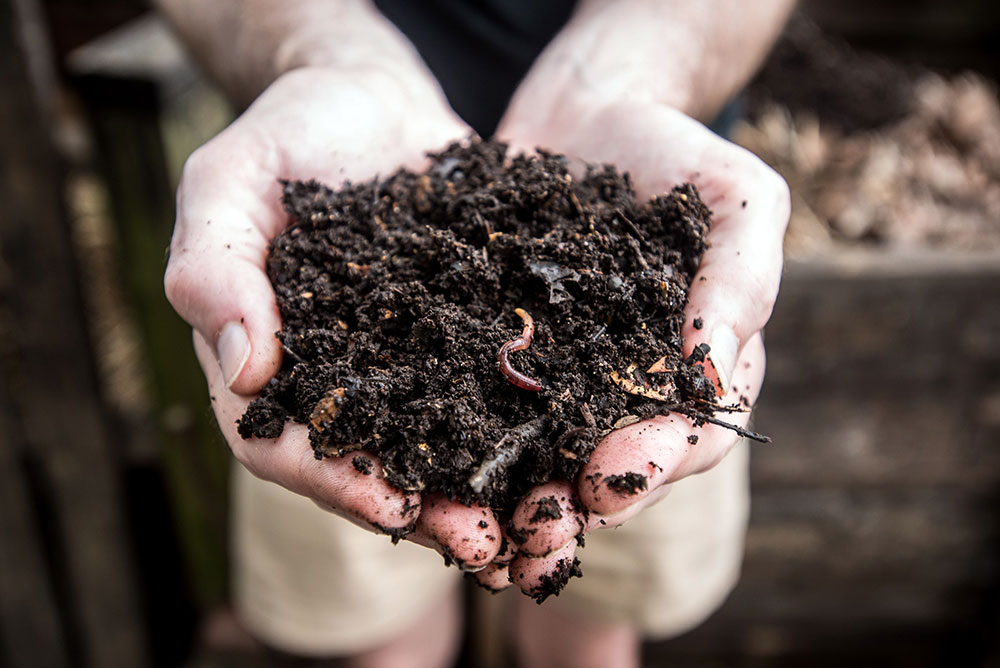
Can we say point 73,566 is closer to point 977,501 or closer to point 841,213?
point 841,213

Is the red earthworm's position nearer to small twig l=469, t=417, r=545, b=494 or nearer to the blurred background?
small twig l=469, t=417, r=545, b=494

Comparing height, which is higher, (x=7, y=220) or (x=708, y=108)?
(x=708, y=108)

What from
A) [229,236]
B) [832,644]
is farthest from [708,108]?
[832,644]

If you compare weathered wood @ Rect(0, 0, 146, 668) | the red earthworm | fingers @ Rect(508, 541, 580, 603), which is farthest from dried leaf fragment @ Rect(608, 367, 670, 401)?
weathered wood @ Rect(0, 0, 146, 668)

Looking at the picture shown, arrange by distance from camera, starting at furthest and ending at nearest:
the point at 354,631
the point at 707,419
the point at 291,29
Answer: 1. the point at 354,631
2. the point at 291,29
3. the point at 707,419

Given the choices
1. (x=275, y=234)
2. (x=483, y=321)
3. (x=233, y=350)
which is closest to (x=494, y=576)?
(x=483, y=321)

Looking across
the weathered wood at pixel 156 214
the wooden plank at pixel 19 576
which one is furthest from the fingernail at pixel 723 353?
the wooden plank at pixel 19 576

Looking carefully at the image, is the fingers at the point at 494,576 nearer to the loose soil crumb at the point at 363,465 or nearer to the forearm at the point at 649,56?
the loose soil crumb at the point at 363,465
